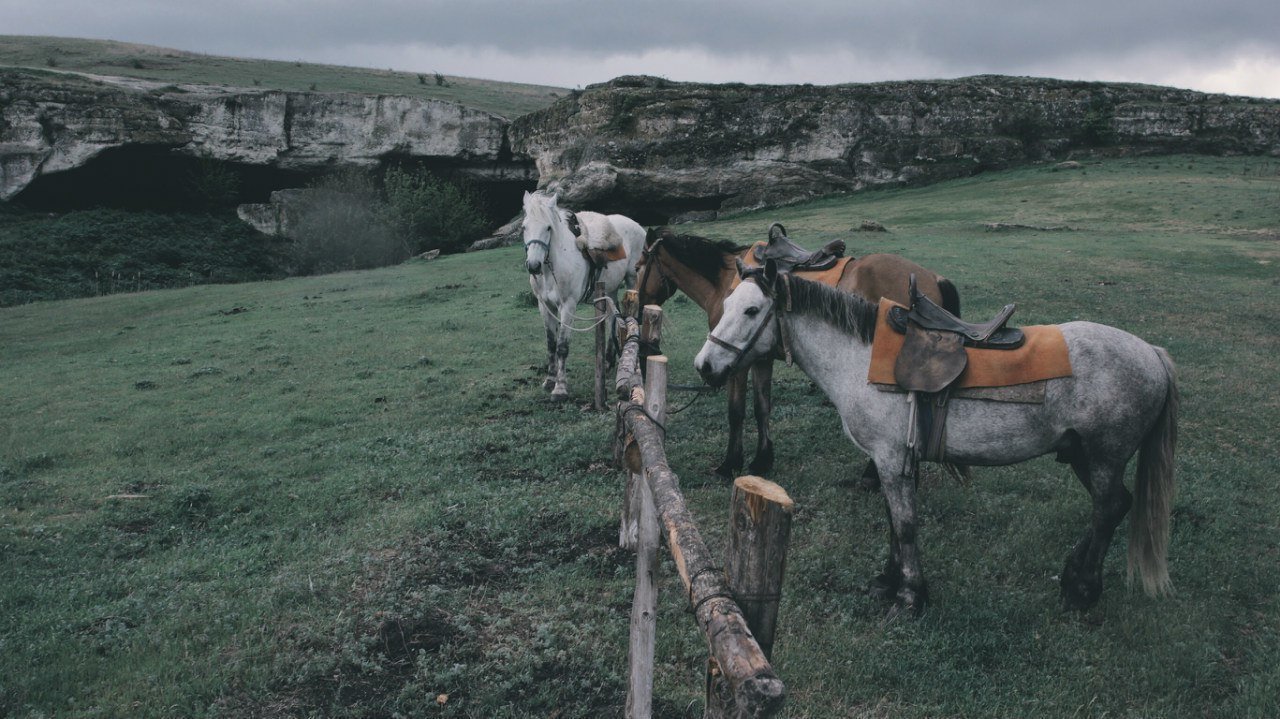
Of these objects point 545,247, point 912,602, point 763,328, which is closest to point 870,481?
point 912,602

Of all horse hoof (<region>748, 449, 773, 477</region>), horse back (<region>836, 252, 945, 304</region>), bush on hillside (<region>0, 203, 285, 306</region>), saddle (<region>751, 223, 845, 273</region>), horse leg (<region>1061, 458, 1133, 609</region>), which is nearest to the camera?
horse leg (<region>1061, 458, 1133, 609</region>)

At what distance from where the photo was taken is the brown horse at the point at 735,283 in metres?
6.80

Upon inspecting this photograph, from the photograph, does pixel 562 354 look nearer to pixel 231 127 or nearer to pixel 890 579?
pixel 890 579

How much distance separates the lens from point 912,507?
178 inches

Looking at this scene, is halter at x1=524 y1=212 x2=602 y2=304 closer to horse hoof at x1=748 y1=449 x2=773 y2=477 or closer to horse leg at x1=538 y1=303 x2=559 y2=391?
horse leg at x1=538 y1=303 x2=559 y2=391

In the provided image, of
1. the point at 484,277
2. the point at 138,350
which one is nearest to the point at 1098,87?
the point at 484,277

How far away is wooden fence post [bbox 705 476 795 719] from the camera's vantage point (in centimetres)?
215

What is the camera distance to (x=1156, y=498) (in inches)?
174

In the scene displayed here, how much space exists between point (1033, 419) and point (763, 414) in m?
2.87

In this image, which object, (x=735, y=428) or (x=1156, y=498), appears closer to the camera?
(x=1156, y=498)

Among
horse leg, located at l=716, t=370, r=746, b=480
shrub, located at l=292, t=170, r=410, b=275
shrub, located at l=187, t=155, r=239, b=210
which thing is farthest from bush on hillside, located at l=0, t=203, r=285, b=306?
horse leg, located at l=716, t=370, r=746, b=480

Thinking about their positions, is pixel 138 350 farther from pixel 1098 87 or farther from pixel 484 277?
pixel 1098 87

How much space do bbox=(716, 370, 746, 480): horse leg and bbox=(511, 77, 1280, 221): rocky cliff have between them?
91.9ft

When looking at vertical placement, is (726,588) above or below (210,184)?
below
